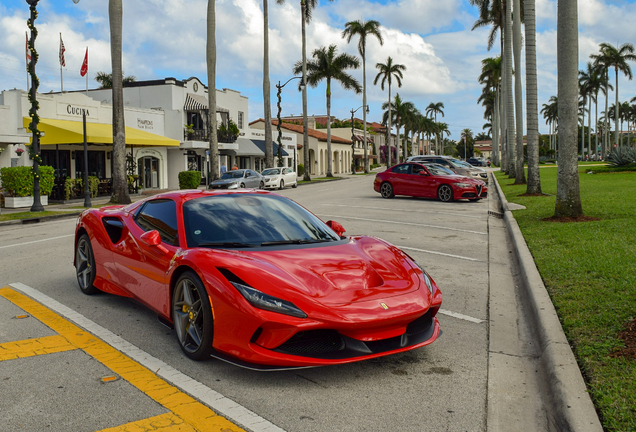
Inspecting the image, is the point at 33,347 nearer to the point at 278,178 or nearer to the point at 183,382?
the point at 183,382

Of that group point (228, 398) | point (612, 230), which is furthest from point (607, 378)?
point (612, 230)

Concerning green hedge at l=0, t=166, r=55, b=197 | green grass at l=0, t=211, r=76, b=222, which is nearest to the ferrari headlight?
green grass at l=0, t=211, r=76, b=222

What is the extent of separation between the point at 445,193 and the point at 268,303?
17560 millimetres

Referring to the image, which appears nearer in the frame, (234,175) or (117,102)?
(117,102)

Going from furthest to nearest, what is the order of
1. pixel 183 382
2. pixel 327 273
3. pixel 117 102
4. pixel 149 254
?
pixel 117 102
pixel 149 254
pixel 327 273
pixel 183 382

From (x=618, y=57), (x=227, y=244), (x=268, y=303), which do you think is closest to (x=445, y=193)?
(x=227, y=244)

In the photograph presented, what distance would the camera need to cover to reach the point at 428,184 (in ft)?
A: 69.4

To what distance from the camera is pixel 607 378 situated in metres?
3.78

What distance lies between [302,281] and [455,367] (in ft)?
4.60

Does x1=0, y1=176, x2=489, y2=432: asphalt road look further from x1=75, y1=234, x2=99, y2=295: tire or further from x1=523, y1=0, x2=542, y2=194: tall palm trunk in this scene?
x1=523, y1=0, x2=542, y2=194: tall palm trunk

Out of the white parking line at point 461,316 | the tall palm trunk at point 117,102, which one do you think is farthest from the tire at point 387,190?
the white parking line at point 461,316

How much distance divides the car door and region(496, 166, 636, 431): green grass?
131 inches

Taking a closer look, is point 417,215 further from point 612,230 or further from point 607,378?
point 607,378

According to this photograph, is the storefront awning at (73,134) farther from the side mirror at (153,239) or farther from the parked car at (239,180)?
the side mirror at (153,239)
